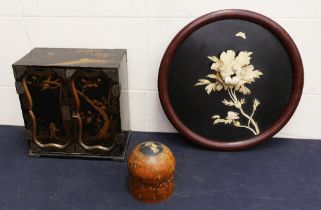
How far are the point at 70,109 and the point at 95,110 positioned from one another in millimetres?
101

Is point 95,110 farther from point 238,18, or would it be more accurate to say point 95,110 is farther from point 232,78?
point 238,18

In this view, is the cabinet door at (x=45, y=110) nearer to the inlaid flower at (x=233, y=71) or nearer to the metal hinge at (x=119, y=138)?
the metal hinge at (x=119, y=138)

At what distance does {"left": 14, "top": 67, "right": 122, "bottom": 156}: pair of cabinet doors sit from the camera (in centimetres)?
127

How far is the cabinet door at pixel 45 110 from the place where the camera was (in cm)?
128

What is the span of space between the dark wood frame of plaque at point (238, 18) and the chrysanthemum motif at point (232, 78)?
8cm

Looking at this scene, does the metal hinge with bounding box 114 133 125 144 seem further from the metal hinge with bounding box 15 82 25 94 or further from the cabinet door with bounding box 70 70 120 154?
the metal hinge with bounding box 15 82 25 94

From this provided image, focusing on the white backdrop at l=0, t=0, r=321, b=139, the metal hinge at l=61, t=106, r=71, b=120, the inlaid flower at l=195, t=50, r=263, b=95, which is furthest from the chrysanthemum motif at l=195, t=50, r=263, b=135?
the metal hinge at l=61, t=106, r=71, b=120

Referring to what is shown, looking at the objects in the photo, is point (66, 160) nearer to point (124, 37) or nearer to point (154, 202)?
point (154, 202)

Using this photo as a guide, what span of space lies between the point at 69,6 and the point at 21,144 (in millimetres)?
659

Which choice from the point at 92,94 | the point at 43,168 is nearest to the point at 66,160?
the point at 43,168

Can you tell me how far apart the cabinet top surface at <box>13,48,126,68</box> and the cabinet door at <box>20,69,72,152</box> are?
0.05 meters

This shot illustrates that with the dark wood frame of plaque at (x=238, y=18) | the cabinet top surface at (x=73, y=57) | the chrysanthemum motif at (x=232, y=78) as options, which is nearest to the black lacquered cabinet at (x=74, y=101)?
the cabinet top surface at (x=73, y=57)

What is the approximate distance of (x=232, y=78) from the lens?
1.37 meters

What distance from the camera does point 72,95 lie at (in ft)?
4.26
